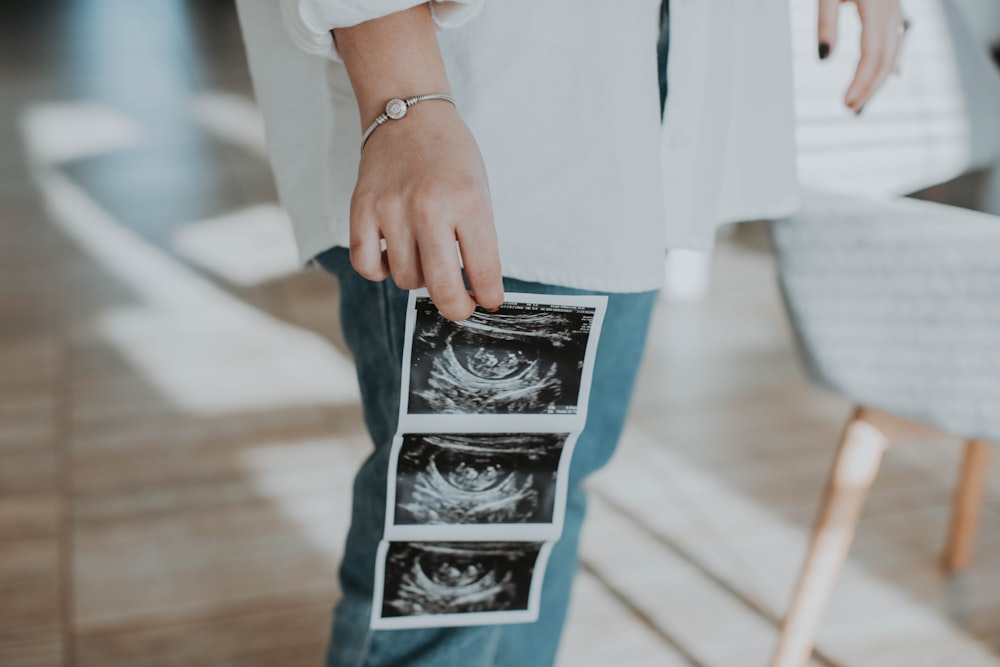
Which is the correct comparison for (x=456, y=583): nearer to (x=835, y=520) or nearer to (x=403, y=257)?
(x=403, y=257)

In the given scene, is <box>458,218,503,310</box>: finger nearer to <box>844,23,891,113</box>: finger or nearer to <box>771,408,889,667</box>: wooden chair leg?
<box>844,23,891,113</box>: finger

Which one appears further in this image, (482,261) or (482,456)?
(482,456)

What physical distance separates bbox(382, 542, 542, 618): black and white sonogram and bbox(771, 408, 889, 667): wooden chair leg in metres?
0.41

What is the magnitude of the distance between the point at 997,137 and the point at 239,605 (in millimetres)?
1116

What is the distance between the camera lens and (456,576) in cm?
83

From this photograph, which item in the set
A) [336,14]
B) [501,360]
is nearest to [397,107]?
[336,14]

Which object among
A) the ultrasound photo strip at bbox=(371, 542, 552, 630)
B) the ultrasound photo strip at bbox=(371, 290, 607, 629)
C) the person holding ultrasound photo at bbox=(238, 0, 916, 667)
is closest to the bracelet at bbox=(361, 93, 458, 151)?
the person holding ultrasound photo at bbox=(238, 0, 916, 667)

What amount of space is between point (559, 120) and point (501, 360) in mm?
162

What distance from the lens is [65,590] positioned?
56.3 inches

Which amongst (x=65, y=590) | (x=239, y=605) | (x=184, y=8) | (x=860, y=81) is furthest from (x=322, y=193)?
(x=184, y=8)

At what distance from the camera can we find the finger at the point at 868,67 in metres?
0.85

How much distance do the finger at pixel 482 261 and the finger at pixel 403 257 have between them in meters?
0.03

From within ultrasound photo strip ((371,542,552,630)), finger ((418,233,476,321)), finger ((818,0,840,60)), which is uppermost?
finger ((818,0,840,60))

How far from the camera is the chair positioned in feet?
3.04
